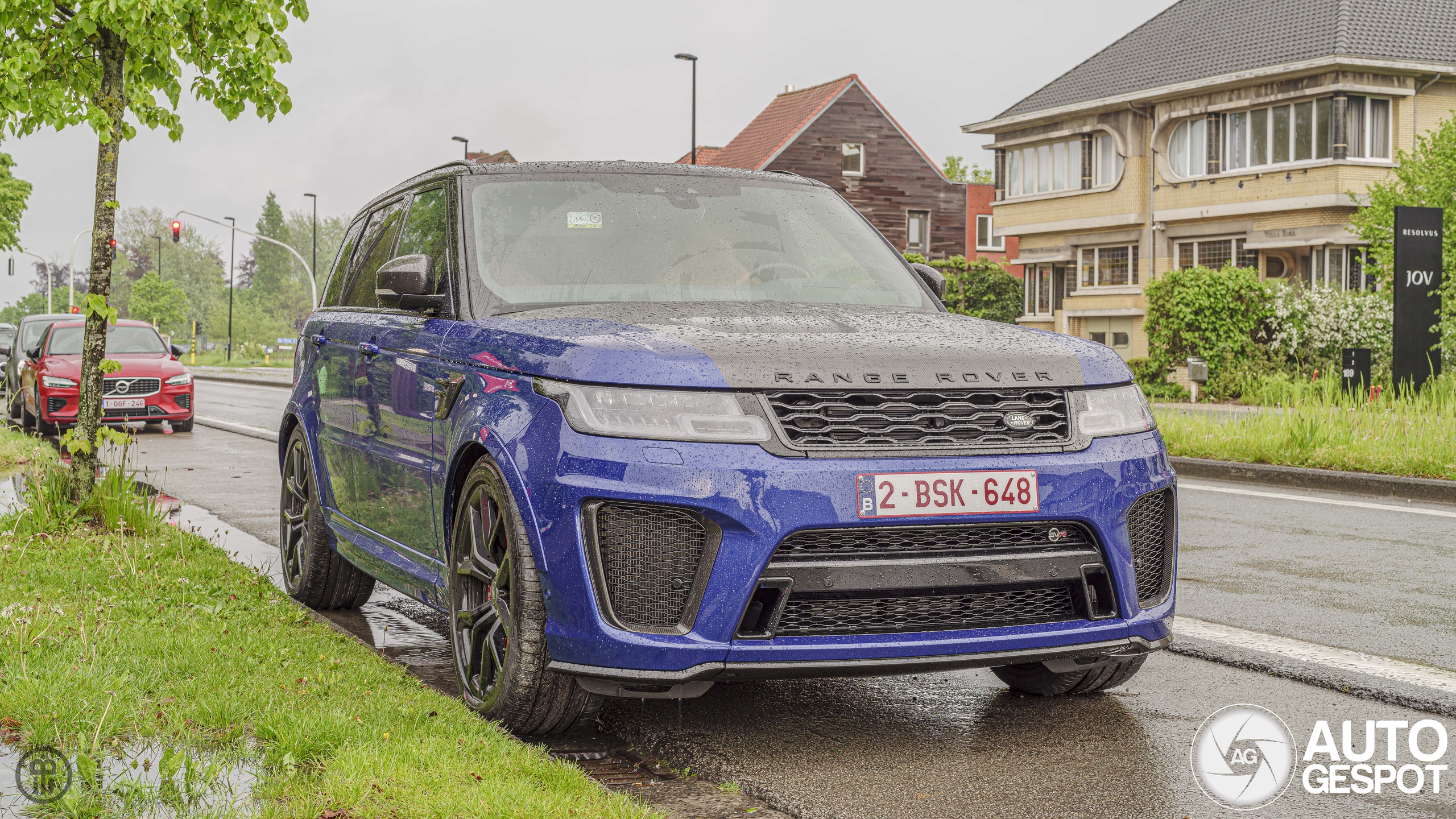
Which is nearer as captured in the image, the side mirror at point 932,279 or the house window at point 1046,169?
the side mirror at point 932,279

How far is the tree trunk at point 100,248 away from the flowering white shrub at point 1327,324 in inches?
935

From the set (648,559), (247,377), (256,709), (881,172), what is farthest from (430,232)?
(881,172)

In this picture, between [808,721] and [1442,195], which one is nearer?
[808,721]

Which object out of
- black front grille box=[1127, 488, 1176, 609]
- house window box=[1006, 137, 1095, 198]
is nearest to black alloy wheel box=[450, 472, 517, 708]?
black front grille box=[1127, 488, 1176, 609]

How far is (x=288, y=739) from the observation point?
12.6 ft

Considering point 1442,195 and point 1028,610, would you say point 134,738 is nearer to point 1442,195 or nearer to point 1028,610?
point 1028,610

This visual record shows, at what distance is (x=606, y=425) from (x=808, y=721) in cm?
138

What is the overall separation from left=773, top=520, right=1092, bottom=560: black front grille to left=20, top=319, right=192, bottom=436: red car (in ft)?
56.6

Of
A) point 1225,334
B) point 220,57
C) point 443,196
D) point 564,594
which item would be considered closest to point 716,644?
point 564,594

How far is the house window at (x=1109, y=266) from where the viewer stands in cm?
4316

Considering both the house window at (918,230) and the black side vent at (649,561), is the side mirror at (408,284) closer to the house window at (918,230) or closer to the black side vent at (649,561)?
the black side vent at (649,561)

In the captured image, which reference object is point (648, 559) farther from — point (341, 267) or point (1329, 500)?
point (1329, 500)

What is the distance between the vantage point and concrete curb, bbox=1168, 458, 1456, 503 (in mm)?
11602

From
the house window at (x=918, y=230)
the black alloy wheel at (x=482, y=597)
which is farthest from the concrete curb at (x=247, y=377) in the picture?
the black alloy wheel at (x=482, y=597)
